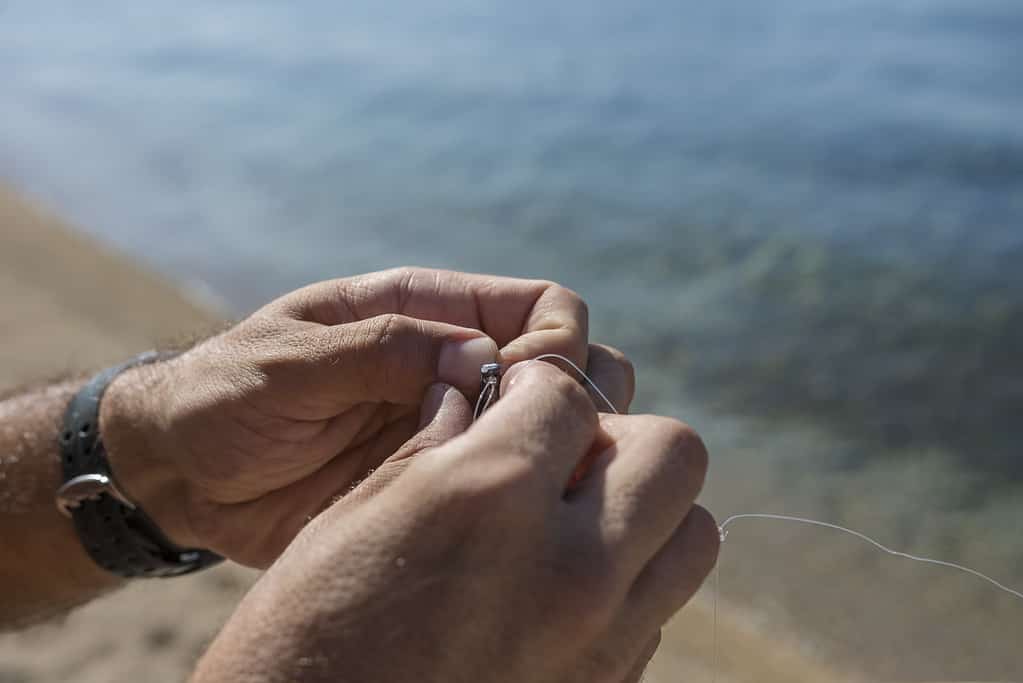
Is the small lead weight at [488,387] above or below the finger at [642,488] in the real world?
below

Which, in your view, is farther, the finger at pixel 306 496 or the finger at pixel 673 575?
the finger at pixel 306 496

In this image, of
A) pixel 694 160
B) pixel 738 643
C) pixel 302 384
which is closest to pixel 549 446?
pixel 302 384

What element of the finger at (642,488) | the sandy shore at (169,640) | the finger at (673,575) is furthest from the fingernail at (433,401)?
the sandy shore at (169,640)

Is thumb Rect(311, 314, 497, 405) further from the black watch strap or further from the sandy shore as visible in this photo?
the sandy shore

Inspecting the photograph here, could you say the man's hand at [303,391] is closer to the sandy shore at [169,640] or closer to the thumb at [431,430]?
the thumb at [431,430]

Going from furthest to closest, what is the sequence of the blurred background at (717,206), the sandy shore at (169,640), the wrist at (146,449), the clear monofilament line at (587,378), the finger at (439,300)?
1. the blurred background at (717,206)
2. the sandy shore at (169,640)
3. the wrist at (146,449)
4. the finger at (439,300)
5. the clear monofilament line at (587,378)

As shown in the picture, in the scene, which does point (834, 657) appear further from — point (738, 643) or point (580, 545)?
point (580, 545)

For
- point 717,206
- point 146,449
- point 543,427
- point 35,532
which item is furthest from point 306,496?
point 717,206
